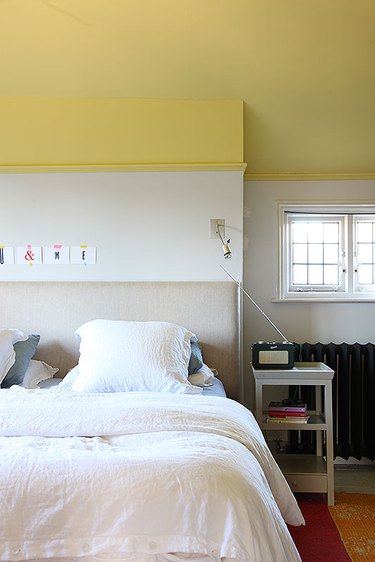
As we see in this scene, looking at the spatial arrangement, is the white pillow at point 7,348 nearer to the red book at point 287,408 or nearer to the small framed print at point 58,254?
the small framed print at point 58,254

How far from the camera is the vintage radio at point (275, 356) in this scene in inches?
114

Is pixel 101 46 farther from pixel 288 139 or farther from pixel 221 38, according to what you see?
pixel 288 139

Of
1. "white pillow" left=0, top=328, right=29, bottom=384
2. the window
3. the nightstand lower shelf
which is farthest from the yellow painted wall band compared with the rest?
the nightstand lower shelf

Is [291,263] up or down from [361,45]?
down

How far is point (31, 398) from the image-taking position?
80.8 inches

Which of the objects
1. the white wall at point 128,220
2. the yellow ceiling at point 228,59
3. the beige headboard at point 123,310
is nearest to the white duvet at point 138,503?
the beige headboard at point 123,310

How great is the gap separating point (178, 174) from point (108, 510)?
7.37ft

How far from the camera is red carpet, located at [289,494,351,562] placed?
7.36 feet

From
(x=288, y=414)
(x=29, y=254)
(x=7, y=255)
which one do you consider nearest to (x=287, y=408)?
(x=288, y=414)

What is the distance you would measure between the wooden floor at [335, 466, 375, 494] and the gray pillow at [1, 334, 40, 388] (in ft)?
6.27

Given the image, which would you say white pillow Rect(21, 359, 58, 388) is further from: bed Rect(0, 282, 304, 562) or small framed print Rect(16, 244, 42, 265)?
small framed print Rect(16, 244, 42, 265)

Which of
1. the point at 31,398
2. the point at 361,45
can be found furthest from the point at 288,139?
the point at 31,398

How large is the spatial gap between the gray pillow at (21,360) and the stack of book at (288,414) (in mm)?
1359

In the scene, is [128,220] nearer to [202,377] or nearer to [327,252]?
[202,377]
